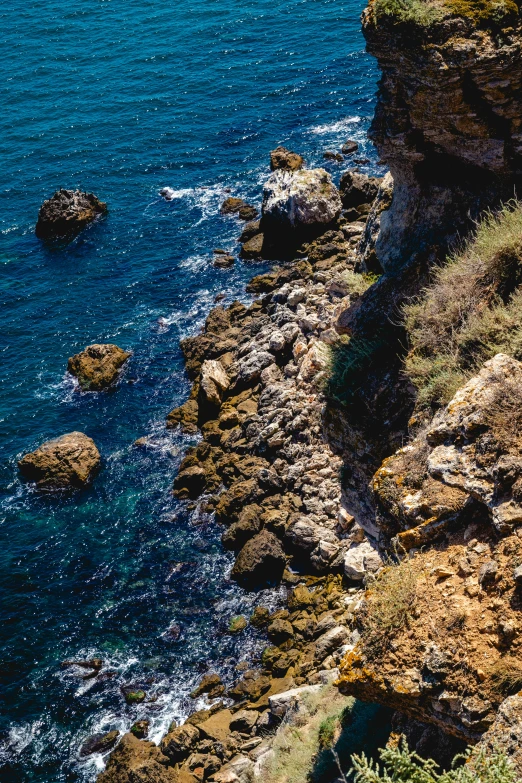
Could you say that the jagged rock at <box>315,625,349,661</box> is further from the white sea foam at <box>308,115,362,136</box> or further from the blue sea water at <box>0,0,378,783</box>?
the white sea foam at <box>308,115,362,136</box>

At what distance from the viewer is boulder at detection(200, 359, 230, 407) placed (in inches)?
1375

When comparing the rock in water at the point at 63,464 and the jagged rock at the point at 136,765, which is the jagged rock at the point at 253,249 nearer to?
the rock in water at the point at 63,464

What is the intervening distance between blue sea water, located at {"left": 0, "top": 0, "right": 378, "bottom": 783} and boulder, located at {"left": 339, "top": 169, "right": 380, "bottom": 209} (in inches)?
210

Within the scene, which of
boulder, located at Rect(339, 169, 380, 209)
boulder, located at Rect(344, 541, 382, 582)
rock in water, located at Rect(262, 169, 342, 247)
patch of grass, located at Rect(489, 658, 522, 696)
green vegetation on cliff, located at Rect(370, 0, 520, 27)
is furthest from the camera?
boulder, located at Rect(339, 169, 380, 209)

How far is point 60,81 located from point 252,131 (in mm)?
23483

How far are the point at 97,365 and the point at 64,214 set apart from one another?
16.5 metres

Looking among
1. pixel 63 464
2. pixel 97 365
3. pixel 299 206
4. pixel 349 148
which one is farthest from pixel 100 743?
pixel 349 148

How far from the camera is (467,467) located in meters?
11.2

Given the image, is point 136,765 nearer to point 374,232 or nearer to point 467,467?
point 467,467

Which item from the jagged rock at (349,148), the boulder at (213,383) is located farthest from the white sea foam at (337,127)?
the boulder at (213,383)

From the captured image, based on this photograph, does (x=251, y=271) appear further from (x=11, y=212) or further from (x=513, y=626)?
(x=513, y=626)

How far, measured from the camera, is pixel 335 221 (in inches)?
1735

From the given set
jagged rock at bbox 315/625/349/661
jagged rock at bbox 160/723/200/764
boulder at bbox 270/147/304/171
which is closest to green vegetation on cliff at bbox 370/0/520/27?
jagged rock at bbox 315/625/349/661

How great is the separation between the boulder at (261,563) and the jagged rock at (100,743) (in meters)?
6.75
